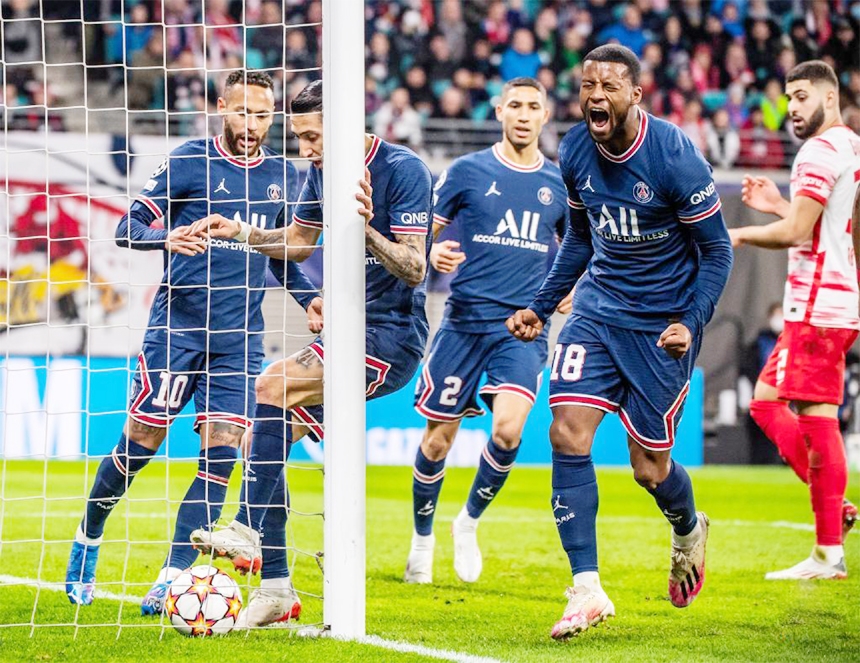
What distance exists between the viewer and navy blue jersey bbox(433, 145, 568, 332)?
742 centimetres

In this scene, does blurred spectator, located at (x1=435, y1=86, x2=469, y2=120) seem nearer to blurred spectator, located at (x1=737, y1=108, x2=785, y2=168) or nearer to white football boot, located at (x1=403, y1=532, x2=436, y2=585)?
blurred spectator, located at (x1=737, y1=108, x2=785, y2=168)

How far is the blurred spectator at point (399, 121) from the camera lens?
1741 centimetres

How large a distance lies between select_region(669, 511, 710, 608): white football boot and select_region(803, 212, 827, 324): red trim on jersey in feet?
6.28

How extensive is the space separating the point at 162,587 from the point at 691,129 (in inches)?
570

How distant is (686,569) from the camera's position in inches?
216

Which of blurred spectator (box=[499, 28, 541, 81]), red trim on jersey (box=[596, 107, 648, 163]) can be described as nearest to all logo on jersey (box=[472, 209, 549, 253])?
red trim on jersey (box=[596, 107, 648, 163])

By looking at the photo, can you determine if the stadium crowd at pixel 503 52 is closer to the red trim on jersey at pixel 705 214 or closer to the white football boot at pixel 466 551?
the white football boot at pixel 466 551

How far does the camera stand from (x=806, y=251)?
7.02 meters

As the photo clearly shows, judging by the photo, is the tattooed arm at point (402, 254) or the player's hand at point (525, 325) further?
the player's hand at point (525, 325)

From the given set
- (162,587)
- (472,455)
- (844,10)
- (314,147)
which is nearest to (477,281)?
(314,147)

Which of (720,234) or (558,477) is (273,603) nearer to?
(558,477)

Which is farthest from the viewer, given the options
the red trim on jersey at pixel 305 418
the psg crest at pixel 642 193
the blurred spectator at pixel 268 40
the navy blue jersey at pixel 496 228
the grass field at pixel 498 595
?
the blurred spectator at pixel 268 40

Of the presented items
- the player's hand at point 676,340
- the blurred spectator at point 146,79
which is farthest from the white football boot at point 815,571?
the blurred spectator at point 146,79

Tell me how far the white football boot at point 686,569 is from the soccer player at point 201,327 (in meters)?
2.01
